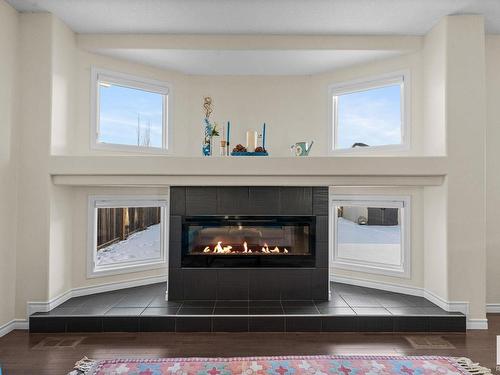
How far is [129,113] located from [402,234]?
3638 mm

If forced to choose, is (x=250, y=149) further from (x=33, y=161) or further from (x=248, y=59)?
(x=33, y=161)

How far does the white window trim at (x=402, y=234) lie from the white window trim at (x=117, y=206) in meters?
2.11

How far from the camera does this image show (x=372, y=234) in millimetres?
4012

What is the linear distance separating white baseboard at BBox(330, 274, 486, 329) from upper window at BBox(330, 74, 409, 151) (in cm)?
165

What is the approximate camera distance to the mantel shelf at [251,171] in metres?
3.19

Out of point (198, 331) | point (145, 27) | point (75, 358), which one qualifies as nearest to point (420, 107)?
point (145, 27)

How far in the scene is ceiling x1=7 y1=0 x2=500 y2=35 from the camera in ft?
9.82

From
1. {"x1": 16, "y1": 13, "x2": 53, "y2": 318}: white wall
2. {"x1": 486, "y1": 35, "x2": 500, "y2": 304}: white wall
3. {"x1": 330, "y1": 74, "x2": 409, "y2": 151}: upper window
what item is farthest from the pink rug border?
{"x1": 330, "y1": 74, "x2": 409, "y2": 151}: upper window

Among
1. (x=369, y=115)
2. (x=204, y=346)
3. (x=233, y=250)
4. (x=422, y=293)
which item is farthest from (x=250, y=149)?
(x=422, y=293)

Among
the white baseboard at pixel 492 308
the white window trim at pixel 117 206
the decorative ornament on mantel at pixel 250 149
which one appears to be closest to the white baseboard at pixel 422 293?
the white baseboard at pixel 492 308

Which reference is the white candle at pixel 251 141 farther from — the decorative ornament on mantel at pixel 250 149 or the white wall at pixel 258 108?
the white wall at pixel 258 108

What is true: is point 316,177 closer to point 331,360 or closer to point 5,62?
point 331,360

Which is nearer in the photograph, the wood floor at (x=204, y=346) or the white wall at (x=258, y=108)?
the wood floor at (x=204, y=346)

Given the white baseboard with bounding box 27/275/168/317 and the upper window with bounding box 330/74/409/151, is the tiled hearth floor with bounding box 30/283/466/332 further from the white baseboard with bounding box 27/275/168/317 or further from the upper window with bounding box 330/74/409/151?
the upper window with bounding box 330/74/409/151
